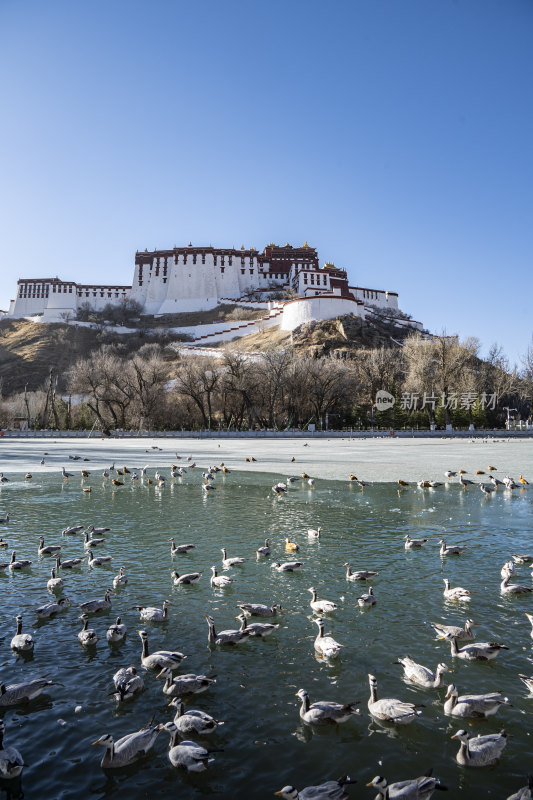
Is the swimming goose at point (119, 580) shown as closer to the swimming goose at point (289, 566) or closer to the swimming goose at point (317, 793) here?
the swimming goose at point (289, 566)

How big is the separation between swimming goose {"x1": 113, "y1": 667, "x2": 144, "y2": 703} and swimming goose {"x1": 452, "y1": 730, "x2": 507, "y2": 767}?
3610 mm

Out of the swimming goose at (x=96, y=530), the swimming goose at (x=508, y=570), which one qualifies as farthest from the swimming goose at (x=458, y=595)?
the swimming goose at (x=96, y=530)

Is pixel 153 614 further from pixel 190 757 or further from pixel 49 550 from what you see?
pixel 49 550

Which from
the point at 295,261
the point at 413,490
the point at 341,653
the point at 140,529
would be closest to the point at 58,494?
the point at 140,529

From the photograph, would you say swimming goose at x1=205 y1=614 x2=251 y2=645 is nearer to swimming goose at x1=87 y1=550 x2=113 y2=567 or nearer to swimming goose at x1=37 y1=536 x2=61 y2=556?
swimming goose at x1=87 y1=550 x2=113 y2=567

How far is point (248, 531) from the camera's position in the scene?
575 inches

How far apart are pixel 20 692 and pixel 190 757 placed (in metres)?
2.42

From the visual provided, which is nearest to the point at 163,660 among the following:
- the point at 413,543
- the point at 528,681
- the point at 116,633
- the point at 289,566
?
the point at 116,633

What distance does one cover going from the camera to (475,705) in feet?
18.4

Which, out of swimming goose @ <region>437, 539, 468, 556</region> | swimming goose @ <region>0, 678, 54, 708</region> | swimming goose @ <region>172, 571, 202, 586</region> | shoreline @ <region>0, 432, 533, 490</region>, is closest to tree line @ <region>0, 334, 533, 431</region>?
shoreline @ <region>0, 432, 533, 490</region>

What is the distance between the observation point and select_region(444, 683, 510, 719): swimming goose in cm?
559

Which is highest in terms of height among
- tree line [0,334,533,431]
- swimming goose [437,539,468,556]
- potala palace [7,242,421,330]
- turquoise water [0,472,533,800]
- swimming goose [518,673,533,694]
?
potala palace [7,242,421,330]

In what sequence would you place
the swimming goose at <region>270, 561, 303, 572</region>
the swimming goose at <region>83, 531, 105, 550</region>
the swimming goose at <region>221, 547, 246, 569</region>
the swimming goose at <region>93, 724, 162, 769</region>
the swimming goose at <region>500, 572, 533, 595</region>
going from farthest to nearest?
the swimming goose at <region>83, 531, 105, 550</region>, the swimming goose at <region>221, 547, 246, 569</region>, the swimming goose at <region>270, 561, 303, 572</region>, the swimming goose at <region>500, 572, 533, 595</region>, the swimming goose at <region>93, 724, 162, 769</region>

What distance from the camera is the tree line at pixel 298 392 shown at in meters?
72.4
